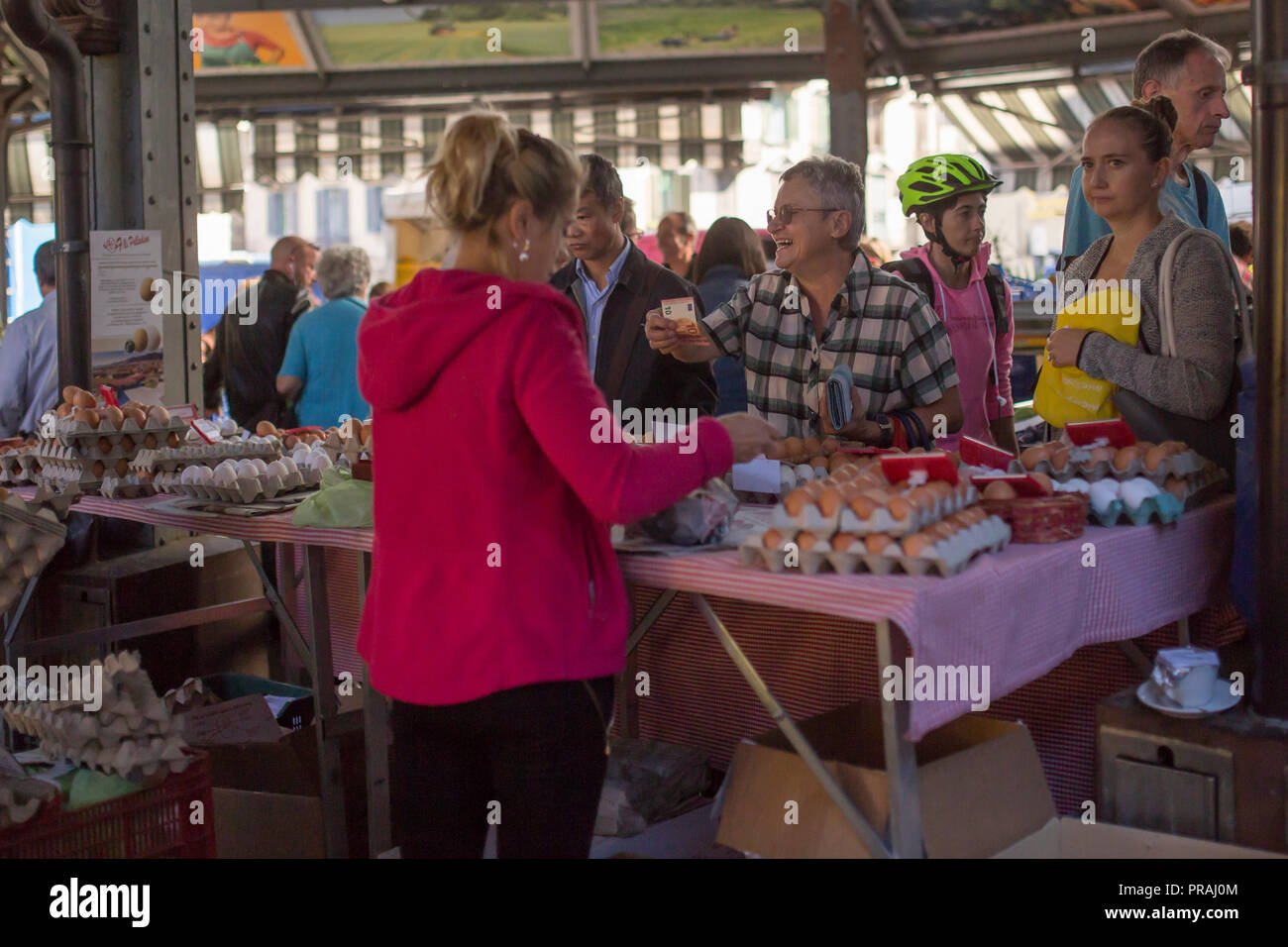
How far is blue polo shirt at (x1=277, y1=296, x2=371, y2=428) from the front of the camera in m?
5.90

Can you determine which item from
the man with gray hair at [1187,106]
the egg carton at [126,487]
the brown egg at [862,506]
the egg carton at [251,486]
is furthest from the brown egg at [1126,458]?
the egg carton at [126,487]

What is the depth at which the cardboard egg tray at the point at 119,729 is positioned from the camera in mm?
2617

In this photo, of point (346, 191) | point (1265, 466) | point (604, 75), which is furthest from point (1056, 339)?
point (346, 191)

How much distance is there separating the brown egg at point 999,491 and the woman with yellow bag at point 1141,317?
0.71 m

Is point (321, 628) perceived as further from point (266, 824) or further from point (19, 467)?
point (19, 467)

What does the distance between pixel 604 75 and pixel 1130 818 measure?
404 inches

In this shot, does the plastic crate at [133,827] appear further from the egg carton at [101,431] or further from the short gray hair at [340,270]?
the short gray hair at [340,270]

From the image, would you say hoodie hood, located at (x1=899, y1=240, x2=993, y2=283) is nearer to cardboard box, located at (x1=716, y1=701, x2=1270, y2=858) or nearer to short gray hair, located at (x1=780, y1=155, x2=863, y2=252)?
short gray hair, located at (x1=780, y1=155, x2=863, y2=252)

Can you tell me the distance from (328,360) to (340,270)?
1.51 feet

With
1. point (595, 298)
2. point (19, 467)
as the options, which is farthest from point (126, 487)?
point (595, 298)

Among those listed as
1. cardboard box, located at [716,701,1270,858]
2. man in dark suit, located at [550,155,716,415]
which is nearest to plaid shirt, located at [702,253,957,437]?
man in dark suit, located at [550,155,716,415]

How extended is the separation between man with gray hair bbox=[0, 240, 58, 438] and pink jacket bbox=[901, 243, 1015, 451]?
3169 mm

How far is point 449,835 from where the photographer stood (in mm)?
2072

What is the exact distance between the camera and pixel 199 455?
3.60 metres
